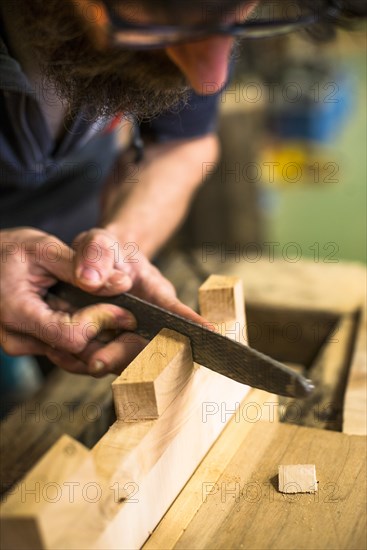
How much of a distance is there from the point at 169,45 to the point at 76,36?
0.17m

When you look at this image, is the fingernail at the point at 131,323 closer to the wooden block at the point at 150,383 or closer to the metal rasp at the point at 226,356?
the metal rasp at the point at 226,356

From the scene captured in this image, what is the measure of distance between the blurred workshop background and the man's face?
1.75 metres

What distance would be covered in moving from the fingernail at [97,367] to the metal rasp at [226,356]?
76 millimetres

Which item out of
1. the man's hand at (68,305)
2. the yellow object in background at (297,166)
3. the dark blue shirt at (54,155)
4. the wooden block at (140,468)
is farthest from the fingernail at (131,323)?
the yellow object in background at (297,166)

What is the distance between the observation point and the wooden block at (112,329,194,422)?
79cm

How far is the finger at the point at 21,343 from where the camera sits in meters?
1.14

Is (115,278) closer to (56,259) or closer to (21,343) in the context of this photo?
(56,259)

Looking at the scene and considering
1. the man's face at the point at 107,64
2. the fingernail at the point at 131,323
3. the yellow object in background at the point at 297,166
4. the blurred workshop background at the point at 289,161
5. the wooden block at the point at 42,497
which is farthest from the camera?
the yellow object in background at the point at 297,166

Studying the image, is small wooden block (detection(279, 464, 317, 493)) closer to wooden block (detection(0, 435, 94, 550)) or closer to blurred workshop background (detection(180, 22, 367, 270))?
wooden block (detection(0, 435, 94, 550))

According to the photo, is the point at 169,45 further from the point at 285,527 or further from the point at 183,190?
the point at 183,190

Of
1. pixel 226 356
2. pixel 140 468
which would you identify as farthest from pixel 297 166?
pixel 140 468

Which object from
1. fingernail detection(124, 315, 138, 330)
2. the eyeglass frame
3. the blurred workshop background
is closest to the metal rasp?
fingernail detection(124, 315, 138, 330)

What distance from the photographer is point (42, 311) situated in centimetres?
107

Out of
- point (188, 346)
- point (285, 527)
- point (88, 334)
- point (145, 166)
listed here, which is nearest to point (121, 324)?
point (88, 334)
